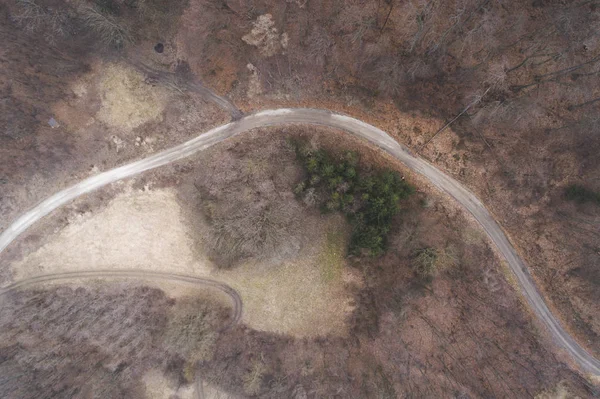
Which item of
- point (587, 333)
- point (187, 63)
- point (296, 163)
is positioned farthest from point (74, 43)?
point (587, 333)

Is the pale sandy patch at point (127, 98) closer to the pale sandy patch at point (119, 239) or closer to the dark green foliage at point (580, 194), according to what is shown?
the pale sandy patch at point (119, 239)

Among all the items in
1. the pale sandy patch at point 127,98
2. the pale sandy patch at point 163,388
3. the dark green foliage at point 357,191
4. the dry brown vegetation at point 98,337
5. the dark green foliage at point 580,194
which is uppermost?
the pale sandy patch at point 127,98

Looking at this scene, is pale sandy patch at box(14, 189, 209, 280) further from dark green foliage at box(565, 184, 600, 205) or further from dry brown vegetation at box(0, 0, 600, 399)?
dark green foliage at box(565, 184, 600, 205)

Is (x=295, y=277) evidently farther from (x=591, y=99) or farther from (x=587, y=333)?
(x=591, y=99)

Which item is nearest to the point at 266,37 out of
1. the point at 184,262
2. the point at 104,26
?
the point at 104,26

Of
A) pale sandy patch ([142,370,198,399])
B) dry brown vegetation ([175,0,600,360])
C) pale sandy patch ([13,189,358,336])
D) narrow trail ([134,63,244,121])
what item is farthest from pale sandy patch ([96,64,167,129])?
pale sandy patch ([142,370,198,399])

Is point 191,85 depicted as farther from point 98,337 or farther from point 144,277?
point 98,337

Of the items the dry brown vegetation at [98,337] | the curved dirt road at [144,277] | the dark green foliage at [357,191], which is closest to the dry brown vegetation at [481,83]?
the dark green foliage at [357,191]
